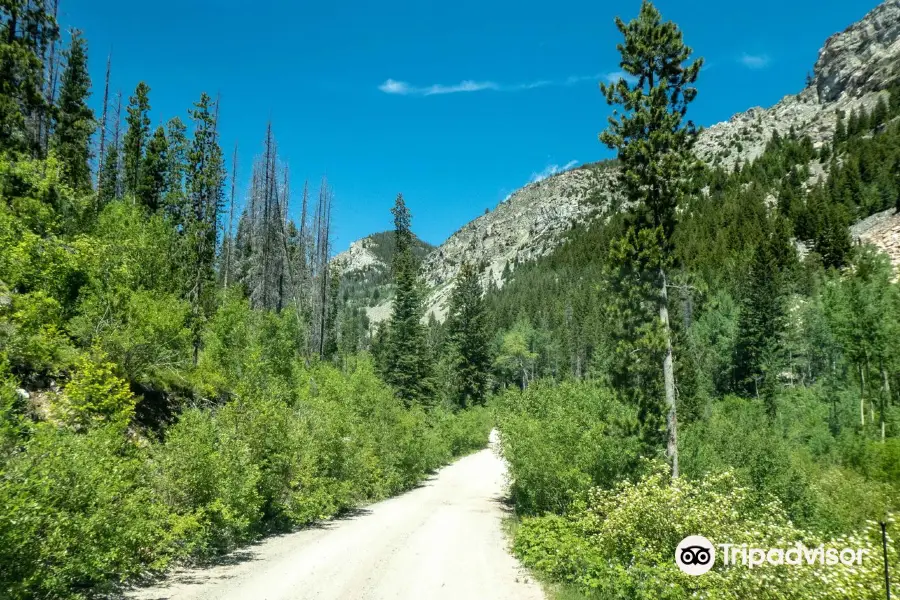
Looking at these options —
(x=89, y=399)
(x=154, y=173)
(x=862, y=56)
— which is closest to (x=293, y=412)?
(x=89, y=399)

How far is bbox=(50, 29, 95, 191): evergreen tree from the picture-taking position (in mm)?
32906

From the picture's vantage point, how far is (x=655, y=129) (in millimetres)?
20250

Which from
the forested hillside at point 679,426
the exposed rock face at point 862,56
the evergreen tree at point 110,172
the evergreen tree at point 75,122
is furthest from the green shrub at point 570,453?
the exposed rock face at point 862,56

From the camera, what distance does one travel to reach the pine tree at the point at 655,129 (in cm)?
1981

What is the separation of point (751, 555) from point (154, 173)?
47.0 meters

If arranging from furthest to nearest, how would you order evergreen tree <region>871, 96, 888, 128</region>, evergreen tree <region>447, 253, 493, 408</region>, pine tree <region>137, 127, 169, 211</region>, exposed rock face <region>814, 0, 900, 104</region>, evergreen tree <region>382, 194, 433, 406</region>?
exposed rock face <region>814, 0, 900, 104</region>
evergreen tree <region>871, 96, 888, 128</region>
evergreen tree <region>447, 253, 493, 408</region>
evergreen tree <region>382, 194, 433, 406</region>
pine tree <region>137, 127, 169, 211</region>

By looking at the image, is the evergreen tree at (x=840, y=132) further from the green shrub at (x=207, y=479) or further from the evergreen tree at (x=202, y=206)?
the green shrub at (x=207, y=479)

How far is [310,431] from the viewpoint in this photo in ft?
63.8

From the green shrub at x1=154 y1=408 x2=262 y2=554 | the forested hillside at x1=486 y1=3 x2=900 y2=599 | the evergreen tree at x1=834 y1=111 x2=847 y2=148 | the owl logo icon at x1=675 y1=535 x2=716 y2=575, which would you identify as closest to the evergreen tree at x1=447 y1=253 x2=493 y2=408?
the forested hillside at x1=486 y1=3 x2=900 y2=599

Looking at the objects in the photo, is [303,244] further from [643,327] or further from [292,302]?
[643,327]

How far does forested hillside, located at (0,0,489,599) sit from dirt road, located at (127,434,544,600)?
98 cm

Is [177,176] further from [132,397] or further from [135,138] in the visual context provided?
[132,397]

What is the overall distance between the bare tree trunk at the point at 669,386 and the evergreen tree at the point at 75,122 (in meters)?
31.2

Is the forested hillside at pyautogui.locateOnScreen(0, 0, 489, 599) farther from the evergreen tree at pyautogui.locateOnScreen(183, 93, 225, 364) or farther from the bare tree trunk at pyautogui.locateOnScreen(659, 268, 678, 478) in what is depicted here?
the bare tree trunk at pyautogui.locateOnScreen(659, 268, 678, 478)
